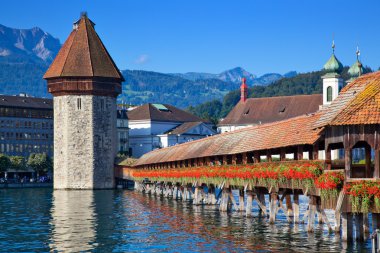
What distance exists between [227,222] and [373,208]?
618 inches

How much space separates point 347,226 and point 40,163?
324ft

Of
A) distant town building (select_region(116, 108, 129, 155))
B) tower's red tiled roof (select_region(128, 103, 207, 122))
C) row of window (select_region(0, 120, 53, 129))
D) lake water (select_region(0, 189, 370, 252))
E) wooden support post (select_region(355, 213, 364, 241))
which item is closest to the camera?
wooden support post (select_region(355, 213, 364, 241))

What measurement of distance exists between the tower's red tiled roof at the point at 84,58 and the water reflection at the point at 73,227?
105ft

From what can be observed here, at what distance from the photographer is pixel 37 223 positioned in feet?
147

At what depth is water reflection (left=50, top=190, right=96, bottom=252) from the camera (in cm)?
3312

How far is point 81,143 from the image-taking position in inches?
3615

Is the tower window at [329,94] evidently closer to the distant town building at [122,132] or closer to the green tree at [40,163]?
the distant town building at [122,132]

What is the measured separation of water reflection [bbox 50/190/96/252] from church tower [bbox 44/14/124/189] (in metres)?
29.4

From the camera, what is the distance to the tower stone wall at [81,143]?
91.6m

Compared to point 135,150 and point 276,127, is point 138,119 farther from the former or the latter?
point 276,127

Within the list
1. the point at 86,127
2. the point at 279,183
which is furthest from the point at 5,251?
the point at 86,127

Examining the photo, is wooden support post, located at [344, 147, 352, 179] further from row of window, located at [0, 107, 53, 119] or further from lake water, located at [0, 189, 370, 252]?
row of window, located at [0, 107, 53, 119]

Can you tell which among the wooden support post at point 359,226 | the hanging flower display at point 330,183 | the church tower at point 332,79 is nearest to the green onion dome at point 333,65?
the church tower at point 332,79

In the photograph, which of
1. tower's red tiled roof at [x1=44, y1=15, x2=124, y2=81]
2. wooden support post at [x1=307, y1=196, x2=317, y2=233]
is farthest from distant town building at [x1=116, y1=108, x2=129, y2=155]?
wooden support post at [x1=307, y1=196, x2=317, y2=233]
